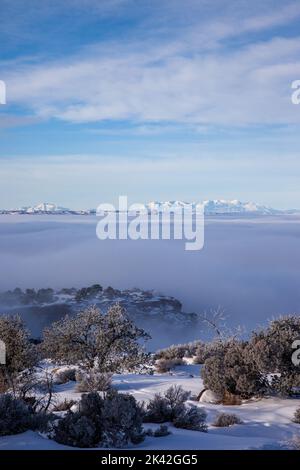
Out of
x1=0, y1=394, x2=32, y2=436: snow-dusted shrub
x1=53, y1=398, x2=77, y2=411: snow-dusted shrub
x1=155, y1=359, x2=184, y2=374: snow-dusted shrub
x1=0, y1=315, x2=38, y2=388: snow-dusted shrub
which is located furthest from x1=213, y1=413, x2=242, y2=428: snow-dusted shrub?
x1=155, y1=359, x2=184, y2=374: snow-dusted shrub

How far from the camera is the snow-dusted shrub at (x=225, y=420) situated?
9.12m

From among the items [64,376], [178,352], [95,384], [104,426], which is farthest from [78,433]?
[178,352]

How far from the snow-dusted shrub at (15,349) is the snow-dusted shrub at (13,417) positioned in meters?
4.55

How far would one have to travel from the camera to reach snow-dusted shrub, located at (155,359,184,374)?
18934 millimetres

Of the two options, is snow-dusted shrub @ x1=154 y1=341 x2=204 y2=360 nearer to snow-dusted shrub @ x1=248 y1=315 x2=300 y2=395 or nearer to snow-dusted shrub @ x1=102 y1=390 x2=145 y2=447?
snow-dusted shrub @ x1=248 y1=315 x2=300 y2=395

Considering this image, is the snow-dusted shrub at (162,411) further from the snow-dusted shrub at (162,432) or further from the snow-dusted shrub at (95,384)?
the snow-dusted shrub at (95,384)

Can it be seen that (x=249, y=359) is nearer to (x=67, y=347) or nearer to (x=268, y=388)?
(x=268, y=388)

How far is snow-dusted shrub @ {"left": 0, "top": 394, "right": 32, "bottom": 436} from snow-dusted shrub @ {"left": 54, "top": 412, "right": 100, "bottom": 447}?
68 cm

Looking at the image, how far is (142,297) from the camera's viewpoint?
6003cm

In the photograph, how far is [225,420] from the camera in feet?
30.0

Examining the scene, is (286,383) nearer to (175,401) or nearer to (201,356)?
(175,401)

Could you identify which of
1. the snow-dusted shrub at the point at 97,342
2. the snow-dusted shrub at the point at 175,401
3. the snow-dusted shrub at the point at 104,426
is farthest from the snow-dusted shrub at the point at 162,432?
the snow-dusted shrub at the point at 97,342
